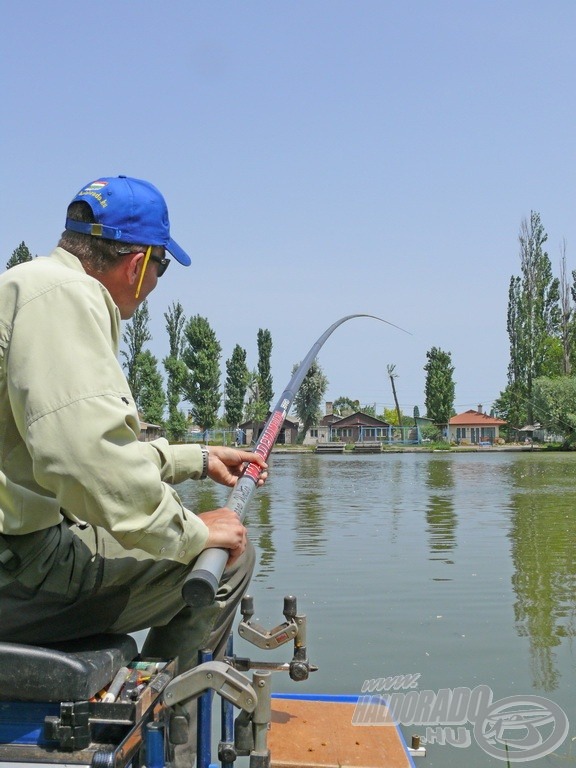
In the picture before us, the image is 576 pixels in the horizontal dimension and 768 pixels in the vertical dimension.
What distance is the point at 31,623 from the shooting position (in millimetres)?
2217

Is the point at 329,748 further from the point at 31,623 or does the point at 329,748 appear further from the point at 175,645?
the point at 31,623

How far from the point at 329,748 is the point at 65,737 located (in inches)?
68.2

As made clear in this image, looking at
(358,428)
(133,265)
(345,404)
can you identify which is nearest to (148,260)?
(133,265)

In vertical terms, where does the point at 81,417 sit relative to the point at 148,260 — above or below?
below

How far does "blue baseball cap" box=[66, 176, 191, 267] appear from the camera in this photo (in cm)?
242

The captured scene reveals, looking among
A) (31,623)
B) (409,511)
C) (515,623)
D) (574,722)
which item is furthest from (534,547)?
(31,623)

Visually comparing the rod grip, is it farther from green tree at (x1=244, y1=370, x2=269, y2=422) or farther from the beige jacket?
green tree at (x1=244, y1=370, x2=269, y2=422)

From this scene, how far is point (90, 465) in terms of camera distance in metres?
1.91

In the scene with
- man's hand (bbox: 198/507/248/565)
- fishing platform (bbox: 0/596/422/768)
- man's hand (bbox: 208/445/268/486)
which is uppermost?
man's hand (bbox: 208/445/268/486)

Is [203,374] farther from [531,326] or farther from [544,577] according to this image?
[544,577]

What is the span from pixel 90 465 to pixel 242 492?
916 millimetres

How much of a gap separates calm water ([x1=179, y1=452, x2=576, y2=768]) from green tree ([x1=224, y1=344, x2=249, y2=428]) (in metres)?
62.7

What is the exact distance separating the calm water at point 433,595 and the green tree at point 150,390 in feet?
180

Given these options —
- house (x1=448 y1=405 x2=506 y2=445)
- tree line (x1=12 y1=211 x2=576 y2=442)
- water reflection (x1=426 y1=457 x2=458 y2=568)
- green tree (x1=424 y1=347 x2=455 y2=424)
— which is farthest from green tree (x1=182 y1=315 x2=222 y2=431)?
water reflection (x1=426 y1=457 x2=458 y2=568)
